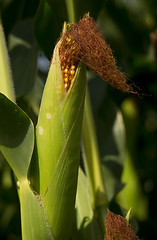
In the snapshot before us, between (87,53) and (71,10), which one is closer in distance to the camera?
(87,53)

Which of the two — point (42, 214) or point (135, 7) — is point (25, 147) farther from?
point (135, 7)

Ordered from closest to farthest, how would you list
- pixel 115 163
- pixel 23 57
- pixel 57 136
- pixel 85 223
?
1. pixel 57 136
2. pixel 85 223
3. pixel 23 57
4. pixel 115 163

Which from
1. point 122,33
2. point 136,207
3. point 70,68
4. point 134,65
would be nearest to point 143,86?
point 134,65

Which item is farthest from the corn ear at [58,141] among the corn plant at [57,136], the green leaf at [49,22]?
the green leaf at [49,22]

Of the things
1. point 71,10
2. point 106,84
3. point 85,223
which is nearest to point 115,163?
point 106,84

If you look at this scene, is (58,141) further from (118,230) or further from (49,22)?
(49,22)

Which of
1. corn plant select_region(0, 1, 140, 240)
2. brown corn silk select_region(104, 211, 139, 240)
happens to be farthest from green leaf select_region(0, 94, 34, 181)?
brown corn silk select_region(104, 211, 139, 240)

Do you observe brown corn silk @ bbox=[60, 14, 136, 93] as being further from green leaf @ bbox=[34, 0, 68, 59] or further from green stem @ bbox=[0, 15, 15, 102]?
green leaf @ bbox=[34, 0, 68, 59]

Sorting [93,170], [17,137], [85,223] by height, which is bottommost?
[85,223]

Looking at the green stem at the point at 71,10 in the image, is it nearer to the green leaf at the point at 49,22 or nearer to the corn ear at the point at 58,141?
the green leaf at the point at 49,22
